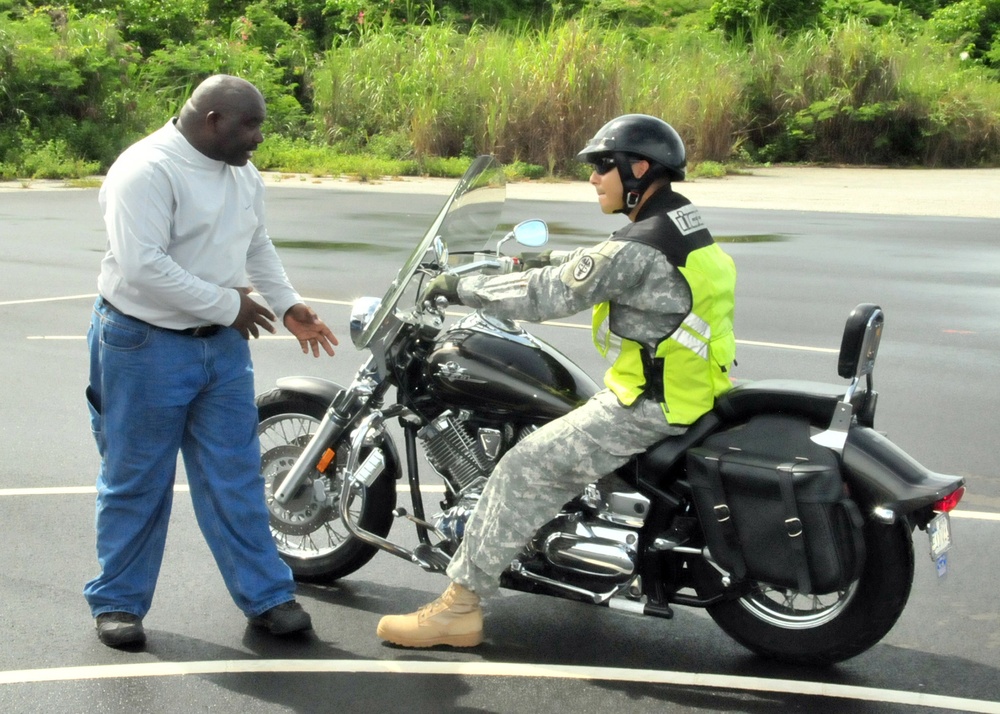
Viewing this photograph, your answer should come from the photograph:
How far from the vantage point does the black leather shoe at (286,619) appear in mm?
4105

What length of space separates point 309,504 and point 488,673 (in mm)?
990

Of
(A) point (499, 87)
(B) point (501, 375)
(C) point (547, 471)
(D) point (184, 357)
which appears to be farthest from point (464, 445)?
(A) point (499, 87)

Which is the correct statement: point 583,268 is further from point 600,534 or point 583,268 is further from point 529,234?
point 600,534

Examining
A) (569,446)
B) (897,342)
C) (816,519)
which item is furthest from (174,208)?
(897,342)

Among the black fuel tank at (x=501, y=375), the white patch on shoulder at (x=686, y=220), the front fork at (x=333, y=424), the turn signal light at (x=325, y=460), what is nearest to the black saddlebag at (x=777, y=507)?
the black fuel tank at (x=501, y=375)

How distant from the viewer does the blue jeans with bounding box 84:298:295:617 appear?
3.88 m

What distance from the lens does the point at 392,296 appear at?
13.1 feet

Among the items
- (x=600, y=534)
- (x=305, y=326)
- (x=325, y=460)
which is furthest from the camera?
(x=325, y=460)

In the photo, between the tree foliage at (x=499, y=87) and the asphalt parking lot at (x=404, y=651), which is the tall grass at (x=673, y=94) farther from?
the asphalt parking lot at (x=404, y=651)

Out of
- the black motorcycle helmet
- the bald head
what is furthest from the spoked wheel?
the black motorcycle helmet

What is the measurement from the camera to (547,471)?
3770mm

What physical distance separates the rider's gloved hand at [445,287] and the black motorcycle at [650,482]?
0.29 feet

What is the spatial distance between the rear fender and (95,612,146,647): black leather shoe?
2.31m

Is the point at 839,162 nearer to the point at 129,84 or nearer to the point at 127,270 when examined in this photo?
the point at 129,84
